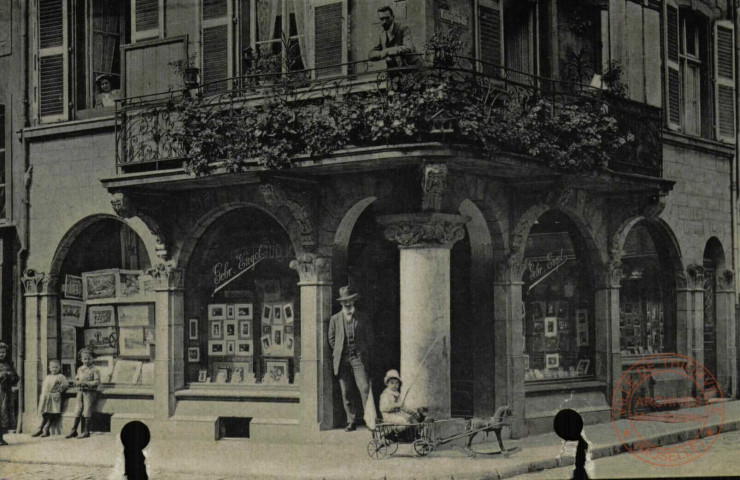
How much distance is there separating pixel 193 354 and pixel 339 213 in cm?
363

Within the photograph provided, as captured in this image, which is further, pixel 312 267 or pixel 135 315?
pixel 135 315

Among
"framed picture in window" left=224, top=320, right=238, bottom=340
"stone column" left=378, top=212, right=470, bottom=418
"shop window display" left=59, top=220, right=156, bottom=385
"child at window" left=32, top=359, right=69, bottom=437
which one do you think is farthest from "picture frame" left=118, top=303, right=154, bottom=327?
"stone column" left=378, top=212, right=470, bottom=418

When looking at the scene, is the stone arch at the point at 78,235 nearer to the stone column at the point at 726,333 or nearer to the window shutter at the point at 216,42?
the window shutter at the point at 216,42

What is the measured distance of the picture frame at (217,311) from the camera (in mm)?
17000

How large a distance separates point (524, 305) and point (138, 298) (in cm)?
645

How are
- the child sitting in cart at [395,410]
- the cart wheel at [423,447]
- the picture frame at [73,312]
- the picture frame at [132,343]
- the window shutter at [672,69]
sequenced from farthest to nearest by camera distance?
the window shutter at [672,69], the picture frame at [73,312], the picture frame at [132,343], the child sitting in cart at [395,410], the cart wheel at [423,447]

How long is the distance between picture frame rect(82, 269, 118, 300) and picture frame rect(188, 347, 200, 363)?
196cm

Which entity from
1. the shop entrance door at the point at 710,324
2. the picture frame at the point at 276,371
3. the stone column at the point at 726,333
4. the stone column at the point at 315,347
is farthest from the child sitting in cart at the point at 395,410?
the stone column at the point at 726,333

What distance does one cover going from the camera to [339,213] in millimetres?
15500

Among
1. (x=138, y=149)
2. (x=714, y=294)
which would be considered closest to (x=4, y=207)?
(x=138, y=149)

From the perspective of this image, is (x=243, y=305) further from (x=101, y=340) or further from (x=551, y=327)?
(x=551, y=327)

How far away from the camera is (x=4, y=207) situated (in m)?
Answer: 18.9

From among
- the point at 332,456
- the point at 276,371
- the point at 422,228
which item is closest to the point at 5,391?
the point at 276,371

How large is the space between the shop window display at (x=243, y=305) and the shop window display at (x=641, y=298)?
6626 millimetres
